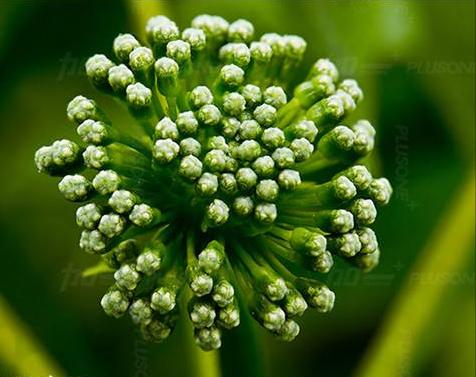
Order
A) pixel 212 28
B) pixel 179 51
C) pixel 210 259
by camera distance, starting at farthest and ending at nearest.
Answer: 1. pixel 212 28
2. pixel 179 51
3. pixel 210 259

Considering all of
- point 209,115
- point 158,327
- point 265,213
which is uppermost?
point 209,115

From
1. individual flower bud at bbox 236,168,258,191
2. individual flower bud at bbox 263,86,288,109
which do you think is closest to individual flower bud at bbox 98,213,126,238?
individual flower bud at bbox 236,168,258,191

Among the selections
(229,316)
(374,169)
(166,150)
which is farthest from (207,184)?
(374,169)

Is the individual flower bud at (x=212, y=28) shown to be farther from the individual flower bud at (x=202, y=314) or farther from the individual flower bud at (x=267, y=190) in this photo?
the individual flower bud at (x=202, y=314)

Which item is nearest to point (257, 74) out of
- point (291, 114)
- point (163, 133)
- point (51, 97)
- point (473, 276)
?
point (291, 114)

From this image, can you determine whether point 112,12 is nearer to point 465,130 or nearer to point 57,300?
point 57,300

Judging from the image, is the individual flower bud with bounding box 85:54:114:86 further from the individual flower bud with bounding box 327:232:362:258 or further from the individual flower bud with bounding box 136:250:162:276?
the individual flower bud with bounding box 327:232:362:258

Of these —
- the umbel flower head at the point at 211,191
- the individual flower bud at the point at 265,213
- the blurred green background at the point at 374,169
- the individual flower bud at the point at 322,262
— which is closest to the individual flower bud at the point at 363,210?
the umbel flower head at the point at 211,191

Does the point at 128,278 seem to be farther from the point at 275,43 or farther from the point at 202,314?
the point at 275,43
